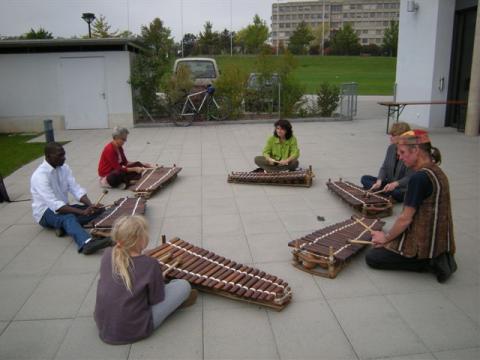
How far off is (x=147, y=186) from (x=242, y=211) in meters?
1.75

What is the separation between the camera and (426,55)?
44.9 feet

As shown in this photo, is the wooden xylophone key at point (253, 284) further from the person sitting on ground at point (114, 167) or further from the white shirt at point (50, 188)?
the person sitting on ground at point (114, 167)

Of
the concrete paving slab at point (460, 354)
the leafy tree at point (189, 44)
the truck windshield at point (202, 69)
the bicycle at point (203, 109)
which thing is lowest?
the concrete paving slab at point (460, 354)

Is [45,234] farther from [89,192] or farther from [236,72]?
[236,72]

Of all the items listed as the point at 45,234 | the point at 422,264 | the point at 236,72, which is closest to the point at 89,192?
the point at 45,234

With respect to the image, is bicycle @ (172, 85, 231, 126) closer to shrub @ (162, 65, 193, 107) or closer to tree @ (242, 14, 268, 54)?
shrub @ (162, 65, 193, 107)

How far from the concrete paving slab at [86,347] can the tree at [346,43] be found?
87.2m

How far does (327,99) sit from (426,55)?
372 cm

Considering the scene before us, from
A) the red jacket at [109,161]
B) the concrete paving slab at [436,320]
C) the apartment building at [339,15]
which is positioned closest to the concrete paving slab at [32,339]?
the concrete paving slab at [436,320]

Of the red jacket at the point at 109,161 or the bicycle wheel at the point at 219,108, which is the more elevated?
the bicycle wheel at the point at 219,108

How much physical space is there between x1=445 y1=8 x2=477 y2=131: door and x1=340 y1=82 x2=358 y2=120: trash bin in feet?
11.1

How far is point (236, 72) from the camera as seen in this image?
51.0ft

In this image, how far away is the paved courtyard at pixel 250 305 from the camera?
3279 mm

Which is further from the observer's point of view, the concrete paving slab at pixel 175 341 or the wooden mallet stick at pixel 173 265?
the wooden mallet stick at pixel 173 265
